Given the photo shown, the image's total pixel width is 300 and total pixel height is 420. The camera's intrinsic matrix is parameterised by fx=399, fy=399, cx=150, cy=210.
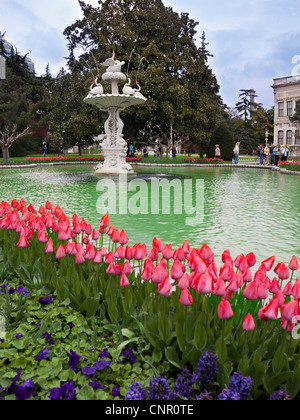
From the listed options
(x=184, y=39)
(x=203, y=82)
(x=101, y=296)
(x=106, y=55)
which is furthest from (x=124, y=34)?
(x=101, y=296)

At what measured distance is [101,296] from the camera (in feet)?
11.3

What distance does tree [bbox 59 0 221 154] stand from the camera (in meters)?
31.2

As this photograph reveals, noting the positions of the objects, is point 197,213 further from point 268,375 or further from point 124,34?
A: point 124,34

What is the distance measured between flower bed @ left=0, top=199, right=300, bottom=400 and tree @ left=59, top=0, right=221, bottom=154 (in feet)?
92.2

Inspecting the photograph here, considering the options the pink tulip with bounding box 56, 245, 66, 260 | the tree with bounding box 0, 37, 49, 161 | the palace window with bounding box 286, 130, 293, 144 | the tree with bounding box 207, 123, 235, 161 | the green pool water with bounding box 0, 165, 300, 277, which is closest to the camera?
the pink tulip with bounding box 56, 245, 66, 260

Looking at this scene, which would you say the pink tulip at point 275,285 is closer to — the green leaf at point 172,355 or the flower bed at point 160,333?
the flower bed at point 160,333

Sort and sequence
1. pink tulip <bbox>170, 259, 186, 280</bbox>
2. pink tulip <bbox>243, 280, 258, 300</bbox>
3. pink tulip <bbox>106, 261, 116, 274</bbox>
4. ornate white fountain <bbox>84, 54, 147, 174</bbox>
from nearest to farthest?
pink tulip <bbox>243, 280, 258, 300</bbox>, pink tulip <bbox>170, 259, 186, 280</bbox>, pink tulip <bbox>106, 261, 116, 274</bbox>, ornate white fountain <bbox>84, 54, 147, 174</bbox>

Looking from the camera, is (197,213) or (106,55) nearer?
(197,213)

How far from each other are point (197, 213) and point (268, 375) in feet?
22.9

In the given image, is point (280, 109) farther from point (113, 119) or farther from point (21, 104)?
point (113, 119)

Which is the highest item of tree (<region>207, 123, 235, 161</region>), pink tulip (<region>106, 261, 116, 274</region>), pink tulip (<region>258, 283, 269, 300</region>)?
tree (<region>207, 123, 235, 161</region>)

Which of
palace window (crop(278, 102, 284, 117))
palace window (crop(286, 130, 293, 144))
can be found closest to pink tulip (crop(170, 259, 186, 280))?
palace window (crop(286, 130, 293, 144))

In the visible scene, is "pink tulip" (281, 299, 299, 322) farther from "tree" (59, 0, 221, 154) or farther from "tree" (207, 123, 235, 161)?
"tree" (207, 123, 235, 161)

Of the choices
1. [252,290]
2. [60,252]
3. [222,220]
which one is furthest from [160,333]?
[222,220]
